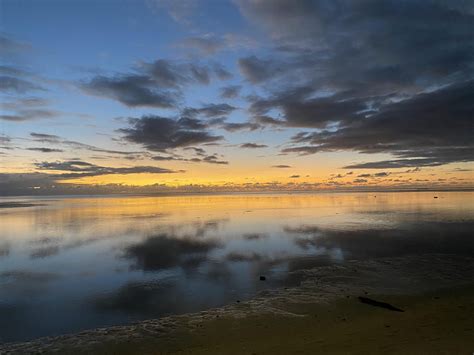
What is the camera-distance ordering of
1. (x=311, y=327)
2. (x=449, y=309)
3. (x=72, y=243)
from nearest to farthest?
(x=311, y=327) < (x=449, y=309) < (x=72, y=243)

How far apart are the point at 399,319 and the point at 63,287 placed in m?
16.0

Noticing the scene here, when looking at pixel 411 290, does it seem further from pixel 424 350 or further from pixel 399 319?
pixel 424 350

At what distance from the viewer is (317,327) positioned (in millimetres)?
11266

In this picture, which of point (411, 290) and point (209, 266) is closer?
point (411, 290)

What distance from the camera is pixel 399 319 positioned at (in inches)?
455

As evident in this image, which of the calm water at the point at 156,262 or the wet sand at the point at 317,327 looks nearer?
the wet sand at the point at 317,327

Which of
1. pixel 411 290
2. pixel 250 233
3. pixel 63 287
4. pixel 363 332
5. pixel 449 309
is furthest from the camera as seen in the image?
pixel 250 233

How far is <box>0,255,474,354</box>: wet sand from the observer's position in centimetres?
952

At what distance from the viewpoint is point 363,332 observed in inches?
408

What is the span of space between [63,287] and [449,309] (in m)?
17.9

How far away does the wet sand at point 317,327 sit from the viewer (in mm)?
9516

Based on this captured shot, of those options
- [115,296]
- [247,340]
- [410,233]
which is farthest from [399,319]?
[410,233]

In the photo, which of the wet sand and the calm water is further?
the calm water

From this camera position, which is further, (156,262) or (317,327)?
(156,262)
